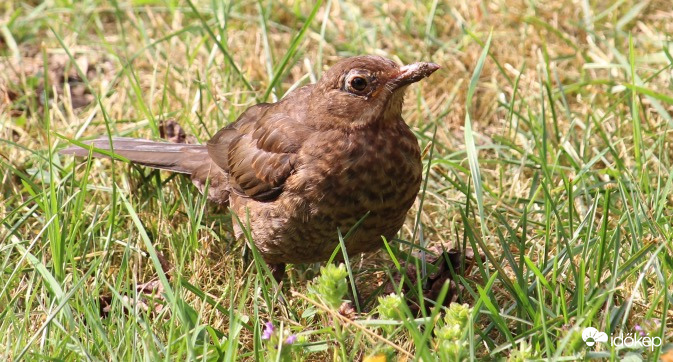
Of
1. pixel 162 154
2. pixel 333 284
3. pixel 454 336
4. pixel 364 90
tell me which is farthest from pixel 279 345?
pixel 162 154

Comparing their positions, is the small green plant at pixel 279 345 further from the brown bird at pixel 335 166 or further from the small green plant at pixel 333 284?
the brown bird at pixel 335 166

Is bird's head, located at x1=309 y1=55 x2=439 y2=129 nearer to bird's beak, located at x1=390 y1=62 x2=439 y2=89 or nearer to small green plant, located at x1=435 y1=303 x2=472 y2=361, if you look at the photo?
bird's beak, located at x1=390 y1=62 x2=439 y2=89

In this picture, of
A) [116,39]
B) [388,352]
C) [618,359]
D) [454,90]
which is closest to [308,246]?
[388,352]

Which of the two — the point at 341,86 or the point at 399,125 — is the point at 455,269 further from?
the point at 341,86

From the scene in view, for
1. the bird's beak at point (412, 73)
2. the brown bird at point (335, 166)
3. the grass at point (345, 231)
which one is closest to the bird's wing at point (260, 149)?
the brown bird at point (335, 166)

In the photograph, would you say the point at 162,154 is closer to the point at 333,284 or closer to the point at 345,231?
the point at 345,231

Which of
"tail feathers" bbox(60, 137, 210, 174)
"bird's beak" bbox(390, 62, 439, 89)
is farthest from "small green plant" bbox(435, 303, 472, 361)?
"tail feathers" bbox(60, 137, 210, 174)
